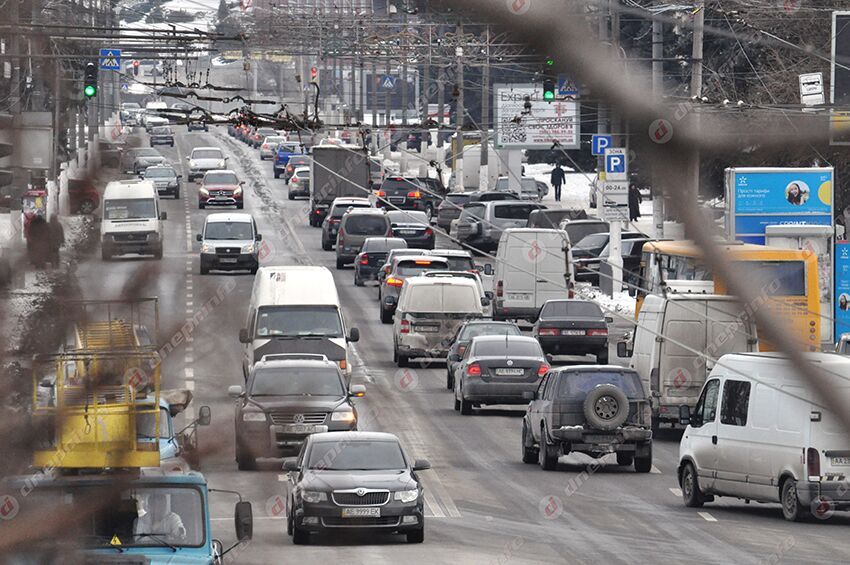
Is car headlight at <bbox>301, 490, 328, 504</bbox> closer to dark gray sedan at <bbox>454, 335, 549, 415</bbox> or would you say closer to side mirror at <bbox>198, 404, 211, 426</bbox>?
dark gray sedan at <bbox>454, 335, 549, 415</bbox>

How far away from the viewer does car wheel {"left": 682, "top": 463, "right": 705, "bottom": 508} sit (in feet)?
69.9

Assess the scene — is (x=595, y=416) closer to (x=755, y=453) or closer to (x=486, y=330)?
(x=755, y=453)

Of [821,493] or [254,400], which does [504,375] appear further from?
[821,493]

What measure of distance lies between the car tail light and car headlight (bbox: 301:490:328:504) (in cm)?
564

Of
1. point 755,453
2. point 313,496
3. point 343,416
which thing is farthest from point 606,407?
point 313,496

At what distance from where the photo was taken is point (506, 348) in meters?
31.4

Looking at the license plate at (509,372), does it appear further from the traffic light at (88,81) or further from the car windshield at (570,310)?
the traffic light at (88,81)

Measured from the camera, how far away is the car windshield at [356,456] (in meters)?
20.0

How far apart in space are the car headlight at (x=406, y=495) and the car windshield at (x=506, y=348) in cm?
1170

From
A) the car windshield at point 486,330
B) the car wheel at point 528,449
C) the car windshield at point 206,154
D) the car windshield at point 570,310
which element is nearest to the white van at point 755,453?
the car wheel at point 528,449

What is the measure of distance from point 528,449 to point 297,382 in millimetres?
3845

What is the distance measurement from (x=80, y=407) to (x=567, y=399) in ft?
69.5

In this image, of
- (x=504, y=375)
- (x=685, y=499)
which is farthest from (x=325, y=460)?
(x=504, y=375)

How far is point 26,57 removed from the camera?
11.2 ft
